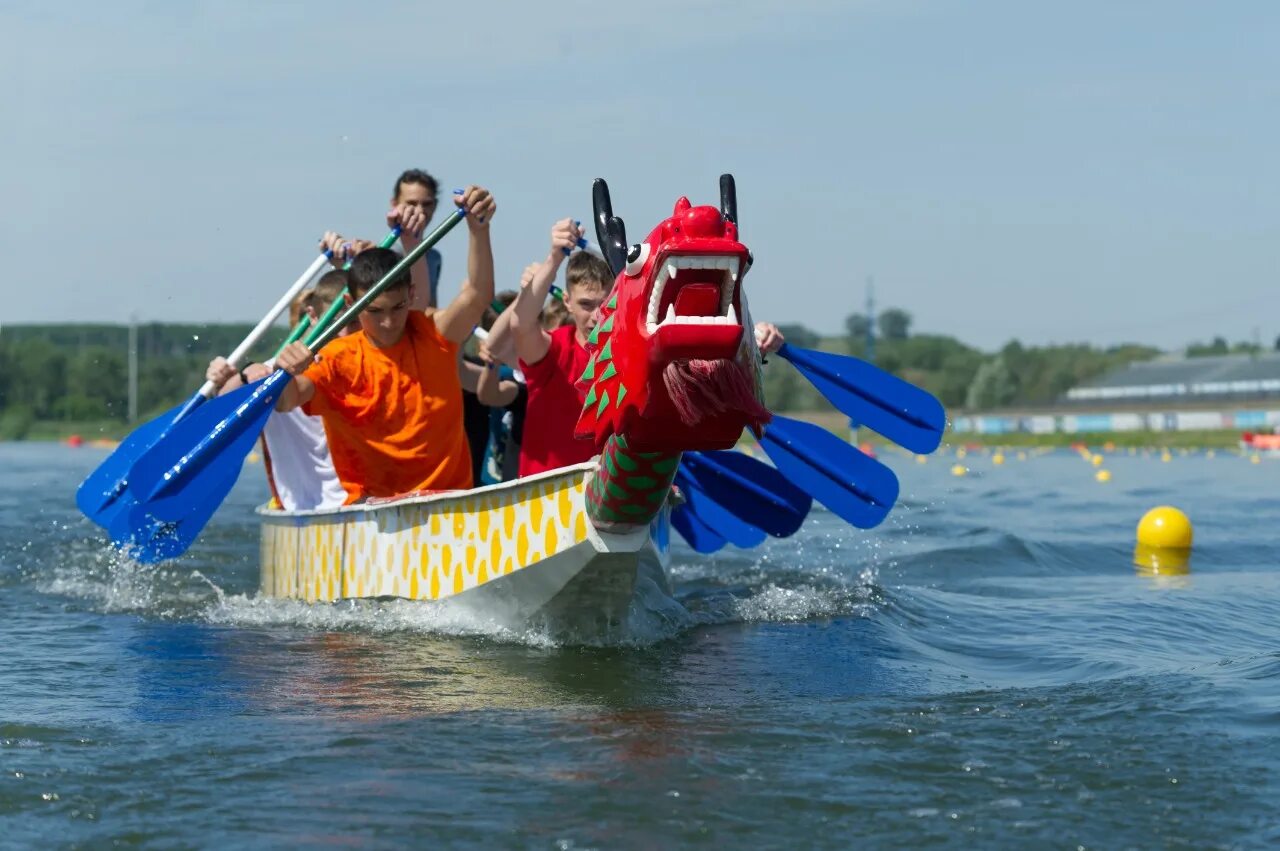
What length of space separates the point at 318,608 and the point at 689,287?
4.05 m

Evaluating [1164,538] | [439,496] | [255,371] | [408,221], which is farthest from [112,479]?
[1164,538]

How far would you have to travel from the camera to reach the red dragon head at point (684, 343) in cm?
401

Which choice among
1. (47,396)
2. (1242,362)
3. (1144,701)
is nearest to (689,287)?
(1144,701)

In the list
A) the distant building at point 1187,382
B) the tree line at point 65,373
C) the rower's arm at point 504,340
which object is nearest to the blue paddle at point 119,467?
the rower's arm at point 504,340

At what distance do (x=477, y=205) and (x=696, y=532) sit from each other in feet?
8.53

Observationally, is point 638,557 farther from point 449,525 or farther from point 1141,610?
point 1141,610

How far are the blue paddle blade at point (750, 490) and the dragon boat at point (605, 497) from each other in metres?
0.65

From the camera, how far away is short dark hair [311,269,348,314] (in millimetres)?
8117

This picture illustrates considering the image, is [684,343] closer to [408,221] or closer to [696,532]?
[408,221]

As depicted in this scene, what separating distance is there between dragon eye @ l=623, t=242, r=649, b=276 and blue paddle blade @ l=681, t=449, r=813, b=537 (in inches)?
147

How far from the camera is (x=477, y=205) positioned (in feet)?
22.9

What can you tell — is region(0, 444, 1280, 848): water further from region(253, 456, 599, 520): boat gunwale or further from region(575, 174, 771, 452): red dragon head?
region(575, 174, 771, 452): red dragon head

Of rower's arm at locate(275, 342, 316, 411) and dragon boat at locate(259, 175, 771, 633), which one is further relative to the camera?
rower's arm at locate(275, 342, 316, 411)

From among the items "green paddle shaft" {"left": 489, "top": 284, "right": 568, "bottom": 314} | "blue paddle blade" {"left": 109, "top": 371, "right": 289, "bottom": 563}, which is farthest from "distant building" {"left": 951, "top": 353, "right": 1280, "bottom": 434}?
"blue paddle blade" {"left": 109, "top": 371, "right": 289, "bottom": 563}
